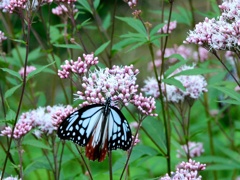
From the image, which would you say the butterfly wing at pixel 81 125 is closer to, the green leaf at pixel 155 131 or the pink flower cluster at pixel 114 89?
the pink flower cluster at pixel 114 89

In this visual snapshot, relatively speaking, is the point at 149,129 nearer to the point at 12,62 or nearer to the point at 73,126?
the point at 73,126

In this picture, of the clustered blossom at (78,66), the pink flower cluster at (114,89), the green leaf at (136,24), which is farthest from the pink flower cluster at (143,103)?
the green leaf at (136,24)

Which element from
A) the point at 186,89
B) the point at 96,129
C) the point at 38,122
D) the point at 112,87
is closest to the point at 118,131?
the point at 96,129

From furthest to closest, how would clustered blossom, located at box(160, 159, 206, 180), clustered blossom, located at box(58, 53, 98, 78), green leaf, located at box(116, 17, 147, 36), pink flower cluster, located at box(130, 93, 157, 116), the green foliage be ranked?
1. green leaf, located at box(116, 17, 147, 36)
2. the green foliage
3. clustered blossom, located at box(58, 53, 98, 78)
4. pink flower cluster, located at box(130, 93, 157, 116)
5. clustered blossom, located at box(160, 159, 206, 180)

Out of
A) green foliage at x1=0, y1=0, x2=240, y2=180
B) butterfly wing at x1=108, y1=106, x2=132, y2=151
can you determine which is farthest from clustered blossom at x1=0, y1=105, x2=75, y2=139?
butterfly wing at x1=108, y1=106, x2=132, y2=151

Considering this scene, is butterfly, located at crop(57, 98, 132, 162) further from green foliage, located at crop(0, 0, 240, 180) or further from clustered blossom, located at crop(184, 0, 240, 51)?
clustered blossom, located at crop(184, 0, 240, 51)

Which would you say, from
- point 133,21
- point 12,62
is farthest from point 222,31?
point 12,62

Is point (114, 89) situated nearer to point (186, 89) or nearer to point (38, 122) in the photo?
point (38, 122)
